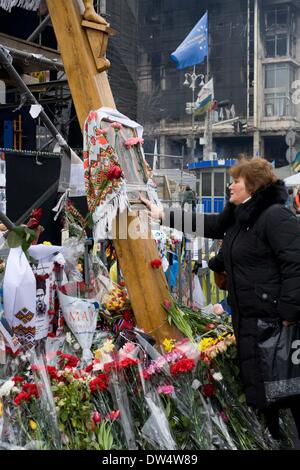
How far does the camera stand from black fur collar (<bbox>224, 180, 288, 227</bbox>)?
3.19 meters

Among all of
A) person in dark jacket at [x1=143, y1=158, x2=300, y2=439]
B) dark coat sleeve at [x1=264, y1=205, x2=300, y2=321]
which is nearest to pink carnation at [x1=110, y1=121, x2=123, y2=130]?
person in dark jacket at [x1=143, y1=158, x2=300, y2=439]

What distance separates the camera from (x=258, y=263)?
314 cm

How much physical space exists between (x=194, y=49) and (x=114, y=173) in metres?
22.4

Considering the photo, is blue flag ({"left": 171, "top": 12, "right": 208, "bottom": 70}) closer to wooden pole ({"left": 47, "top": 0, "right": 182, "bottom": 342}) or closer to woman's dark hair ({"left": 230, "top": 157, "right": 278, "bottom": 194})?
wooden pole ({"left": 47, "top": 0, "right": 182, "bottom": 342})

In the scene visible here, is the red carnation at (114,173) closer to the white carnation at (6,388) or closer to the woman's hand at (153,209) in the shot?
the woman's hand at (153,209)

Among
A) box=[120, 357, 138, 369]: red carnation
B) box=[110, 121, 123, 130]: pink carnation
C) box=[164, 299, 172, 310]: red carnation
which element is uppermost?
box=[110, 121, 123, 130]: pink carnation

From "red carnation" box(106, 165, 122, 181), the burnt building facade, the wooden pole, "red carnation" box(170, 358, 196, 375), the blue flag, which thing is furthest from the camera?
the burnt building facade

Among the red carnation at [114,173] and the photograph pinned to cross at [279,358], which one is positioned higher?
the red carnation at [114,173]

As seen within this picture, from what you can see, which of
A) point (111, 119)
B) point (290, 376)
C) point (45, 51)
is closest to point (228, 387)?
point (290, 376)

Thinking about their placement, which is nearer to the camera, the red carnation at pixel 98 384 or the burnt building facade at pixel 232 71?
the red carnation at pixel 98 384

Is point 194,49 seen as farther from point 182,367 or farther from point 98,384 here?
point 98,384

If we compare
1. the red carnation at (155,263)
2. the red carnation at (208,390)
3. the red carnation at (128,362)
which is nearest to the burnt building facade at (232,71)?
the red carnation at (155,263)

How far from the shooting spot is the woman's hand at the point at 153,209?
11.6ft

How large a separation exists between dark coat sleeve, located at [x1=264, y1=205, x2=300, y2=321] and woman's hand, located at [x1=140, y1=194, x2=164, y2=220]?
70cm
